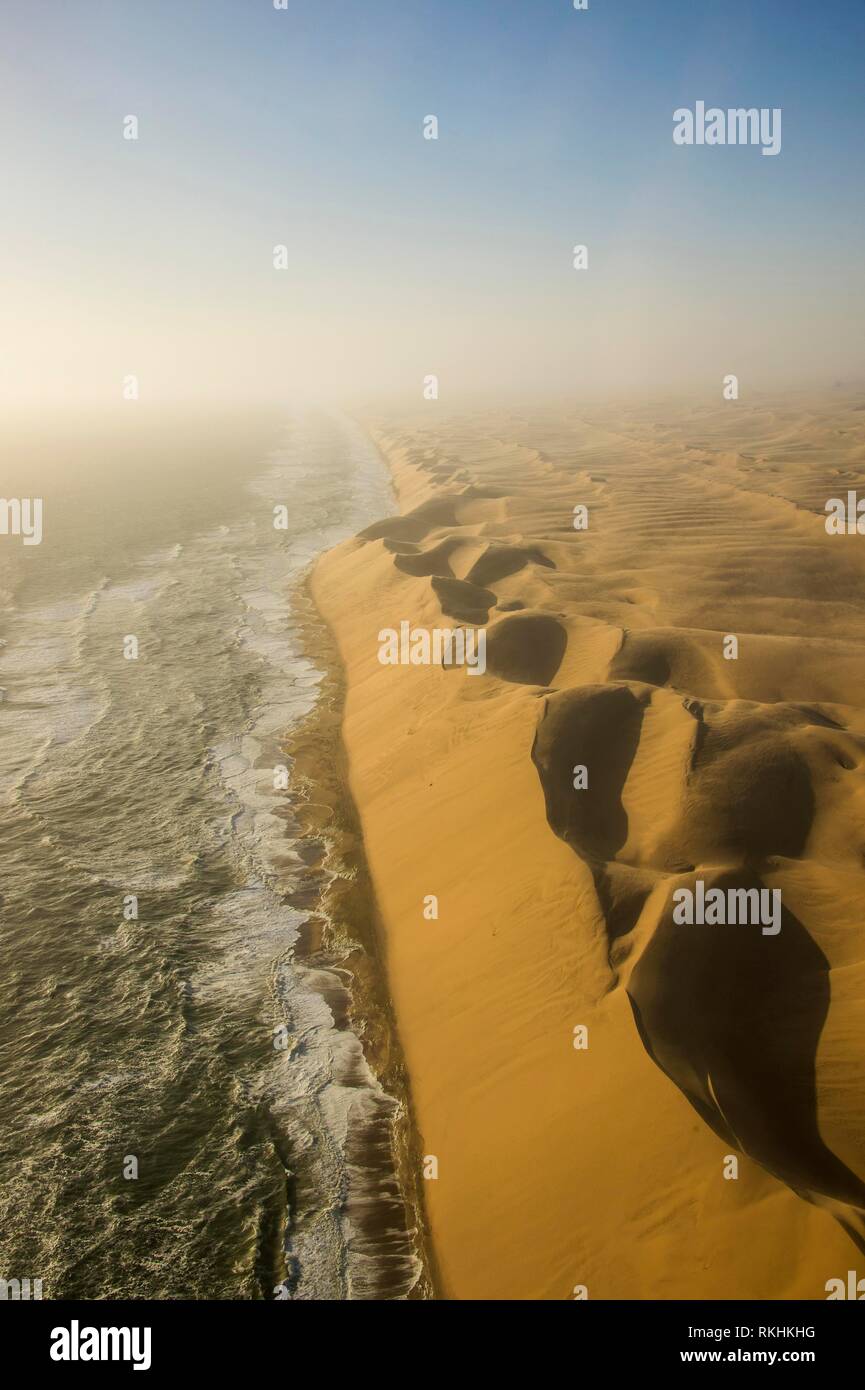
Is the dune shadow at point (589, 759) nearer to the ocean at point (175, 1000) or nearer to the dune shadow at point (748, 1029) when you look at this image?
the dune shadow at point (748, 1029)

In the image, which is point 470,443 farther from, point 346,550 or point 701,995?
point 701,995

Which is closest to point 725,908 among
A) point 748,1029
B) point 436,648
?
point 748,1029

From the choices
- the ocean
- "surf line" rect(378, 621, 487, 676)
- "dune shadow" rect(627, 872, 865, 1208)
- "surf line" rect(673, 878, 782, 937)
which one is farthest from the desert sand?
the ocean

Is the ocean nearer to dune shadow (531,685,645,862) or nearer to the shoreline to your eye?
the shoreline

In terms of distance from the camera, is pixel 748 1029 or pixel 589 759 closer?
pixel 748 1029

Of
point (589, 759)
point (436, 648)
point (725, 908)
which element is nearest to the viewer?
point (725, 908)

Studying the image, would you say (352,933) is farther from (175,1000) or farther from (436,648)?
(436,648)

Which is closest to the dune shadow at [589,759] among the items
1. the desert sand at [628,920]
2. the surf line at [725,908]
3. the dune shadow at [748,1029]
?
the desert sand at [628,920]
